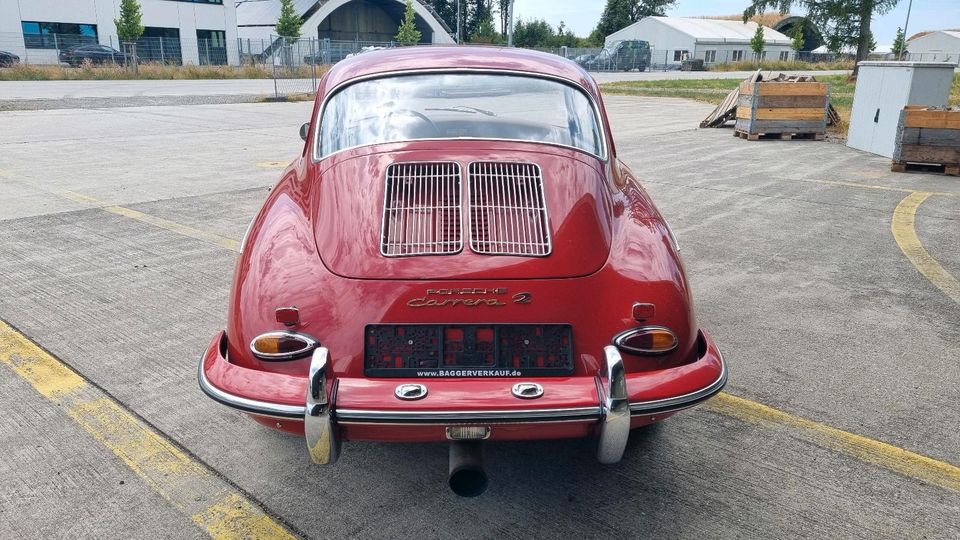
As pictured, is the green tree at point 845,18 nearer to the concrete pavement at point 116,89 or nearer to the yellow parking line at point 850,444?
the concrete pavement at point 116,89

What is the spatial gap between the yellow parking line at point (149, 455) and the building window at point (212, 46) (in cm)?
4636

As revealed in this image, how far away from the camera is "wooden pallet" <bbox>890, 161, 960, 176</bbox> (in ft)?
32.9

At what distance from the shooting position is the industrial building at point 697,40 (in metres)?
73.7

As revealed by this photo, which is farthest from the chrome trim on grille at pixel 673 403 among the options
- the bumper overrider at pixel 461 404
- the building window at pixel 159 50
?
the building window at pixel 159 50

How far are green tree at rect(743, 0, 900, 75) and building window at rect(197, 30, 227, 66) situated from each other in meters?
37.0

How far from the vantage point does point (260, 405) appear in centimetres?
253

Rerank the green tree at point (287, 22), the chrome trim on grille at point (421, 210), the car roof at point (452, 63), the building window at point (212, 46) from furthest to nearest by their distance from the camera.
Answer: the building window at point (212, 46) < the green tree at point (287, 22) < the car roof at point (452, 63) < the chrome trim on grille at point (421, 210)

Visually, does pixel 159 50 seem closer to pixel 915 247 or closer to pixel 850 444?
pixel 915 247

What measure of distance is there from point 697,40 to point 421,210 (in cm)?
7762

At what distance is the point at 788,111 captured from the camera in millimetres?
13891

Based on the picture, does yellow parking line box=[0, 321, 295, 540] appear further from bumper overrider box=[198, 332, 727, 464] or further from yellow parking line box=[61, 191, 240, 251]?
yellow parking line box=[61, 191, 240, 251]

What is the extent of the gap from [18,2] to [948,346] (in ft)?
158

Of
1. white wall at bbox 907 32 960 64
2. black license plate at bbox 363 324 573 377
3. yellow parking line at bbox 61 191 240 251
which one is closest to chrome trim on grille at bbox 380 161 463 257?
black license plate at bbox 363 324 573 377

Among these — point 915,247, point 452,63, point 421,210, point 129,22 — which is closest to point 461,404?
point 421,210
